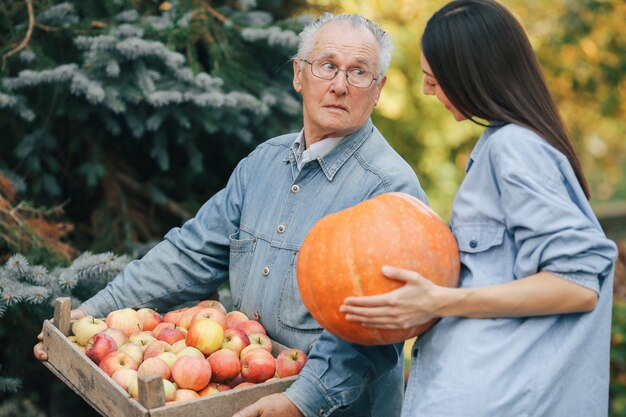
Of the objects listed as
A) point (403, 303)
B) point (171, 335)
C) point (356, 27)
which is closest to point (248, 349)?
point (171, 335)

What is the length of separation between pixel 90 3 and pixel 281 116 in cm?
114

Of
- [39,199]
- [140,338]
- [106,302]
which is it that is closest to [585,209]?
[140,338]

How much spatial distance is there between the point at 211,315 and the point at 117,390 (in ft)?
1.59

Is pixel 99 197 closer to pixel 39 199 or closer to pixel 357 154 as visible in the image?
pixel 39 199

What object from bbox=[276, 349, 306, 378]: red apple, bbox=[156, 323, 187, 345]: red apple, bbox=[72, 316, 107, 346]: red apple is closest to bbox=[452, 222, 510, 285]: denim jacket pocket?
bbox=[276, 349, 306, 378]: red apple

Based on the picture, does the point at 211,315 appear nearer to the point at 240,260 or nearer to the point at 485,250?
the point at 240,260

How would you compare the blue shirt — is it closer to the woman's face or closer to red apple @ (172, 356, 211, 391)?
the woman's face

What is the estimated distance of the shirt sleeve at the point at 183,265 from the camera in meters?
2.75

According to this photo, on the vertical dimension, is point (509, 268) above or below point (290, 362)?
above

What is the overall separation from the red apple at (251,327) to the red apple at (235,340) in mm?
50

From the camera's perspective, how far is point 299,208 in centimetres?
258

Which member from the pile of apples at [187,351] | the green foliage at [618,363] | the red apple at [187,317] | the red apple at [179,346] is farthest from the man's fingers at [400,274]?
the green foliage at [618,363]

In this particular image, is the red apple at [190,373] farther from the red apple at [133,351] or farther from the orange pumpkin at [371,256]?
the orange pumpkin at [371,256]

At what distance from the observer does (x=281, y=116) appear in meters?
4.21
